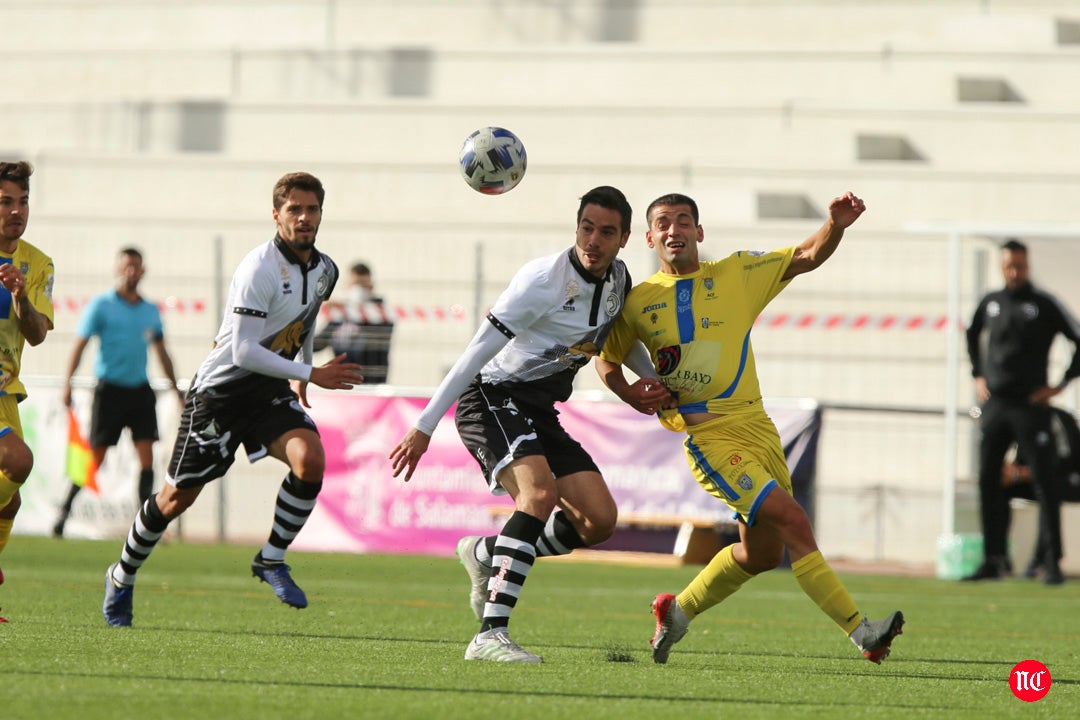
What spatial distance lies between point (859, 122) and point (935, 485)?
5.96 meters

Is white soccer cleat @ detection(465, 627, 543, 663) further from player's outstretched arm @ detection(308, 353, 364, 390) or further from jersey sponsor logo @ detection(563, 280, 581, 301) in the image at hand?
jersey sponsor logo @ detection(563, 280, 581, 301)

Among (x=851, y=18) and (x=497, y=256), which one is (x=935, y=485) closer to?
(x=497, y=256)

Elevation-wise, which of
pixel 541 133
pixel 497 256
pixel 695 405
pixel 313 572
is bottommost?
pixel 313 572

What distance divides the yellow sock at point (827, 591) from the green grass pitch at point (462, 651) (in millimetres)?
238

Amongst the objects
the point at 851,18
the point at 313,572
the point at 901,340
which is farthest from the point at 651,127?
the point at 313,572

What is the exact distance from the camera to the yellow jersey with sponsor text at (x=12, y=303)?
7.63m

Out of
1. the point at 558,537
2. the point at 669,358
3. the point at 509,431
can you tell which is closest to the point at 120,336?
the point at 558,537

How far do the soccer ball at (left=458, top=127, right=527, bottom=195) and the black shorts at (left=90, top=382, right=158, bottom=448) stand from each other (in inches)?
292

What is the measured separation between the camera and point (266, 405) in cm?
823

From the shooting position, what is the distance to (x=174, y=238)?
792 inches

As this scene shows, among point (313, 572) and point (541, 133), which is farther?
point (541, 133)

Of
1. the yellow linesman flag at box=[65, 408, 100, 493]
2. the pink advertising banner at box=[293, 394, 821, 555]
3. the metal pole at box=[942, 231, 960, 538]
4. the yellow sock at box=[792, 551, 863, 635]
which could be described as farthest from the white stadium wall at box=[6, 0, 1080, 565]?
the yellow sock at box=[792, 551, 863, 635]

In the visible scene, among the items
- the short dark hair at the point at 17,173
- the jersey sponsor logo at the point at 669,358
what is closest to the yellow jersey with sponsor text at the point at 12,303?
the short dark hair at the point at 17,173

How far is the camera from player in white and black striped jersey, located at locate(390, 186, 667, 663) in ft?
23.1
